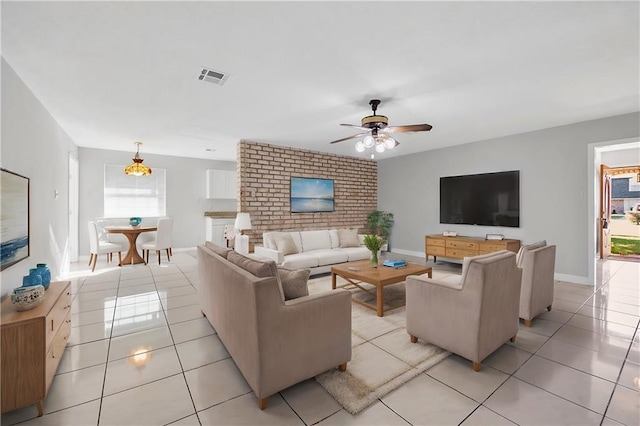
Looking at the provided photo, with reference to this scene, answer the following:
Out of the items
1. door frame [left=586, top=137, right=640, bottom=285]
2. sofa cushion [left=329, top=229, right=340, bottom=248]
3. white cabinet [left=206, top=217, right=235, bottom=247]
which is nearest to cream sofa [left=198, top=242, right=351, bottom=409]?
sofa cushion [left=329, top=229, right=340, bottom=248]

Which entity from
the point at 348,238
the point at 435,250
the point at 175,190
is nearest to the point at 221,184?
the point at 175,190

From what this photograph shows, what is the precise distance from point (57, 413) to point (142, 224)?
6.13 m

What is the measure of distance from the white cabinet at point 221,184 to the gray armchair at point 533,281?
701 cm

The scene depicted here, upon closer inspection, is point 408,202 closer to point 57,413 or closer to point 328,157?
point 328,157

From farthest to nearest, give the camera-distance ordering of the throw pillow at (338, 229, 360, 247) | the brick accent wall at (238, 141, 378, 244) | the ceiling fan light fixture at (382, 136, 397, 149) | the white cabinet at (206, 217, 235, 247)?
the white cabinet at (206, 217, 235, 247)
the throw pillow at (338, 229, 360, 247)
the brick accent wall at (238, 141, 378, 244)
the ceiling fan light fixture at (382, 136, 397, 149)

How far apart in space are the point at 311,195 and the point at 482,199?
353cm

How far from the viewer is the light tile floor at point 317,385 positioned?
1688 millimetres

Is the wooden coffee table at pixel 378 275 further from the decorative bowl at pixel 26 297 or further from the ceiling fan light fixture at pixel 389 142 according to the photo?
the decorative bowl at pixel 26 297

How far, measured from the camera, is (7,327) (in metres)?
1.69

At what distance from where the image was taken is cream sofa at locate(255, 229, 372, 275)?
4609mm

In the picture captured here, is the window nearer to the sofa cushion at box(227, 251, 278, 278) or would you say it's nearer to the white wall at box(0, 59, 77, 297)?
the white wall at box(0, 59, 77, 297)

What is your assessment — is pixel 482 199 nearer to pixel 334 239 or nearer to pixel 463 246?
pixel 463 246

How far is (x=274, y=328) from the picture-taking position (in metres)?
1.76

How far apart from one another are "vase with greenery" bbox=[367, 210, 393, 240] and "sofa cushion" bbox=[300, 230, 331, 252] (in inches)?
82.7
